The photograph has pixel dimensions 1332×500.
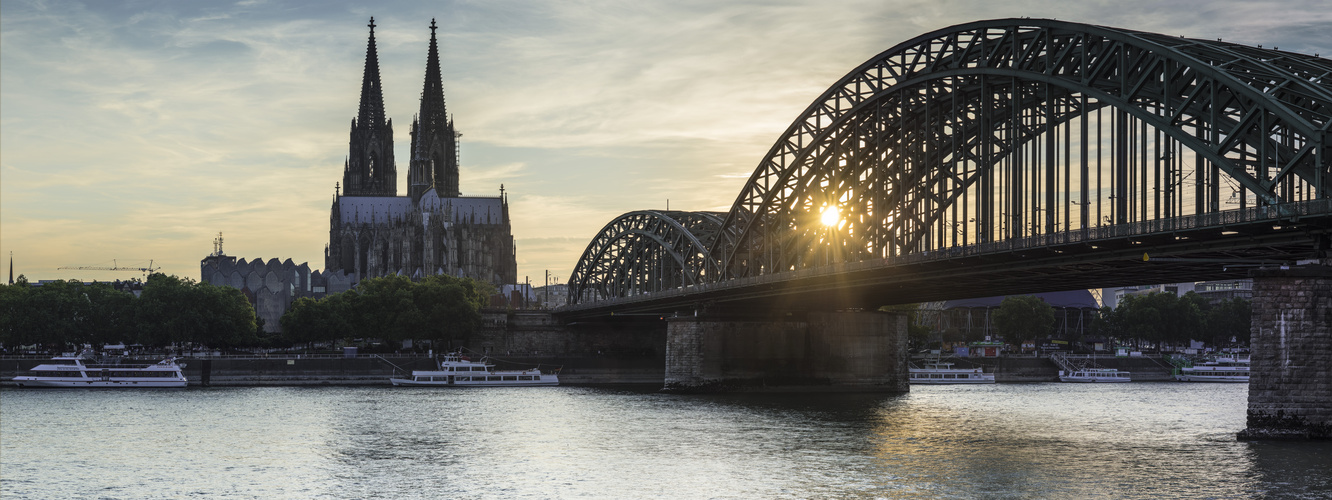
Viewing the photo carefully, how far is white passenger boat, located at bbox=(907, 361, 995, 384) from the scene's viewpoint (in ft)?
431

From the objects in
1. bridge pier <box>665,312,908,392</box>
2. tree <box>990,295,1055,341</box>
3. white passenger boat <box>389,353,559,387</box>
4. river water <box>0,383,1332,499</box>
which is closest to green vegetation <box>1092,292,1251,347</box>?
tree <box>990,295,1055,341</box>

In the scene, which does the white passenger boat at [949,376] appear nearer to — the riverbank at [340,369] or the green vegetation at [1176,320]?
the riverbank at [340,369]

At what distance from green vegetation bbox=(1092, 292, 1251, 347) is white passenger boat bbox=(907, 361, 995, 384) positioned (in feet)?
193

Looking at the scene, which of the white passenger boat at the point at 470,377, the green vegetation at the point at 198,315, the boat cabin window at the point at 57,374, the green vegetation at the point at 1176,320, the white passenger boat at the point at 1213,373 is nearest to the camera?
the boat cabin window at the point at 57,374

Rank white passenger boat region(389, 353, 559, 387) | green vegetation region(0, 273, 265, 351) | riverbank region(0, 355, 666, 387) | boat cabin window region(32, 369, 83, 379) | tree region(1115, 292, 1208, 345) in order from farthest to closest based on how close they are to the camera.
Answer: tree region(1115, 292, 1208, 345) < green vegetation region(0, 273, 265, 351) < white passenger boat region(389, 353, 559, 387) < riverbank region(0, 355, 666, 387) < boat cabin window region(32, 369, 83, 379)

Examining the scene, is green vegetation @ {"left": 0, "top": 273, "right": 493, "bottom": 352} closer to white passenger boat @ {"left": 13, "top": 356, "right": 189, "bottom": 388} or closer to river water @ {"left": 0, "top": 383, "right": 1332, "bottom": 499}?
white passenger boat @ {"left": 13, "top": 356, "right": 189, "bottom": 388}

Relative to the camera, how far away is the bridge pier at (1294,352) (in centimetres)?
5016

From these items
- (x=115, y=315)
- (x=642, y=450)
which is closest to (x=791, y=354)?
(x=642, y=450)

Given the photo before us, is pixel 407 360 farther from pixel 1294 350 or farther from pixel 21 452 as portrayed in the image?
pixel 1294 350

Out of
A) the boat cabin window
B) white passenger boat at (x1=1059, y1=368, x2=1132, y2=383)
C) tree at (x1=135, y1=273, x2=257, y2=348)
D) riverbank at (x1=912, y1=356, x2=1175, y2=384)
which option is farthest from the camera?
riverbank at (x1=912, y1=356, x2=1175, y2=384)

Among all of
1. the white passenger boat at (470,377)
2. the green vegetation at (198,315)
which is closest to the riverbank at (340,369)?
the white passenger boat at (470,377)

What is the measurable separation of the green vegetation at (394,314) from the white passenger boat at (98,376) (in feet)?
87.5

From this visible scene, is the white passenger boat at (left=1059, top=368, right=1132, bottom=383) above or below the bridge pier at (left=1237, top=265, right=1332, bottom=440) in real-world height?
below

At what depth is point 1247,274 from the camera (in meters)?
58.0
